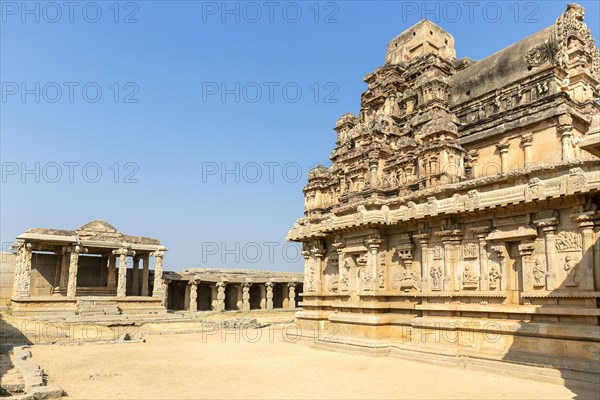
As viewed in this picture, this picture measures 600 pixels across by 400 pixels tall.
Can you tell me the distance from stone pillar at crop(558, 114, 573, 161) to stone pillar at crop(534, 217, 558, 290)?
19.0 ft

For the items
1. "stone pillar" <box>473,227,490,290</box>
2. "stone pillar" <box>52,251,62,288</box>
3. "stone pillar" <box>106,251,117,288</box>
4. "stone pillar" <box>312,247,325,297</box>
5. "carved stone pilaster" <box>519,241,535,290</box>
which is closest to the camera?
"carved stone pilaster" <box>519,241,535,290</box>

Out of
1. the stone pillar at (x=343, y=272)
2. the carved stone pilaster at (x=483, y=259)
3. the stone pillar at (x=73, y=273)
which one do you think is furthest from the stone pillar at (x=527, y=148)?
the stone pillar at (x=73, y=273)

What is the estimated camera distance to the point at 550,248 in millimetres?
12555

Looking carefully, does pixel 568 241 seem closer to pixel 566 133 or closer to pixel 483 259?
pixel 483 259

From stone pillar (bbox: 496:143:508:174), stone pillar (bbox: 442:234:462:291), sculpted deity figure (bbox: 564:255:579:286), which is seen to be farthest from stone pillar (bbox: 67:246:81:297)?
sculpted deity figure (bbox: 564:255:579:286)

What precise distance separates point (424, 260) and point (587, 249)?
5376mm

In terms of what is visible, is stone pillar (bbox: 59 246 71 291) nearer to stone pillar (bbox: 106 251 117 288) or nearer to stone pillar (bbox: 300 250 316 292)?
stone pillar (bbox: 106 251 117 288)

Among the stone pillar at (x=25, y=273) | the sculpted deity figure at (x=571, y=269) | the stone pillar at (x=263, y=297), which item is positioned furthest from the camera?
the stone pillar at (x=263, y=297)

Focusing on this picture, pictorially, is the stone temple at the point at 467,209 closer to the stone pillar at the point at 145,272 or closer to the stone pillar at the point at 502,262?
the stone pillar at the point at 502,262

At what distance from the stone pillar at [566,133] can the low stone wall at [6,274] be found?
121 feet

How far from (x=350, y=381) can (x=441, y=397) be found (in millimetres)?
2564

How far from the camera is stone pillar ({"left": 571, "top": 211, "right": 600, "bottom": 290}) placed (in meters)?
11.6

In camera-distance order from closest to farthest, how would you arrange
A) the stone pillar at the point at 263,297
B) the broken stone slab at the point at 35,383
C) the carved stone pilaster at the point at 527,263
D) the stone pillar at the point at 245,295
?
the broken stone slab at the point at 35,383 → the carved stone pilaster at the point at 527,263 → the stone pillar at the point at 245,295 → the stone pillar at the point at 263,297

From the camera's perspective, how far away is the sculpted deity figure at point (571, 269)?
11.9 meters
